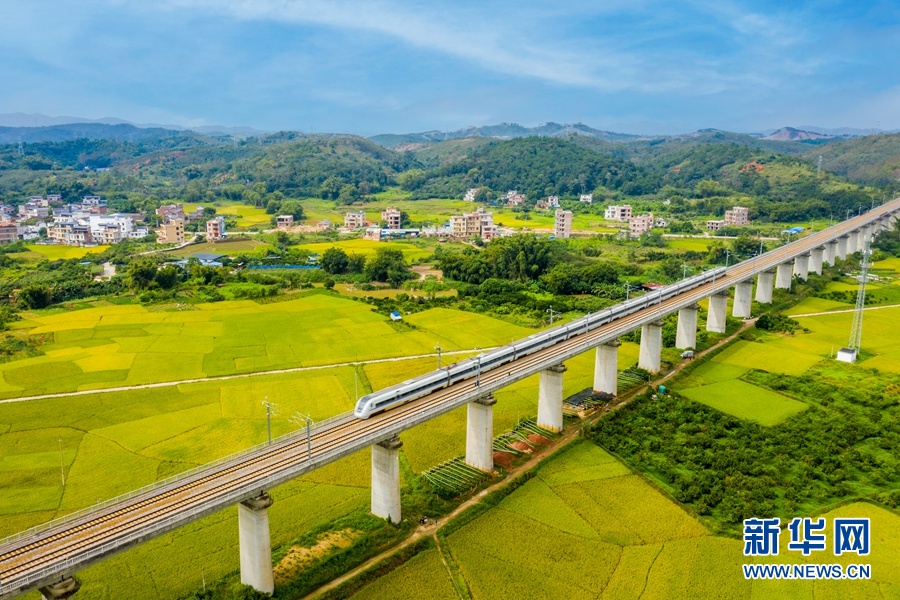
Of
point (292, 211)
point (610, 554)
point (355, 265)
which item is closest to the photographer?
point (610, 554)

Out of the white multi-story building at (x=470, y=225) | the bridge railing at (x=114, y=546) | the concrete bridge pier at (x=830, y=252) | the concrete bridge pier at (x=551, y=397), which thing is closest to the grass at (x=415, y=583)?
the bridge railing at (x=114, y=546)

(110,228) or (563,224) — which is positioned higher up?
(563,224)

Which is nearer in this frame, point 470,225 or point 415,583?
point 415,583

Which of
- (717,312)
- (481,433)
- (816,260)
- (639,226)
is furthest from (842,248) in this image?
(481,433)

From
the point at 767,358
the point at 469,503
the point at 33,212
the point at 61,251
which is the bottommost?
the point at 469,503

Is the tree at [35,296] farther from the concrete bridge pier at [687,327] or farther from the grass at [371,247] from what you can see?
the concrete bridge pier at [687,327]

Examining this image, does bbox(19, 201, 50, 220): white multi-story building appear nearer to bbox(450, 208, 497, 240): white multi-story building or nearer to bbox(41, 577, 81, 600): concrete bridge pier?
bbox(450, 208, 497, 240): white multi-story building

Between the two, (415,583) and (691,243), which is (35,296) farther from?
(691,243)
